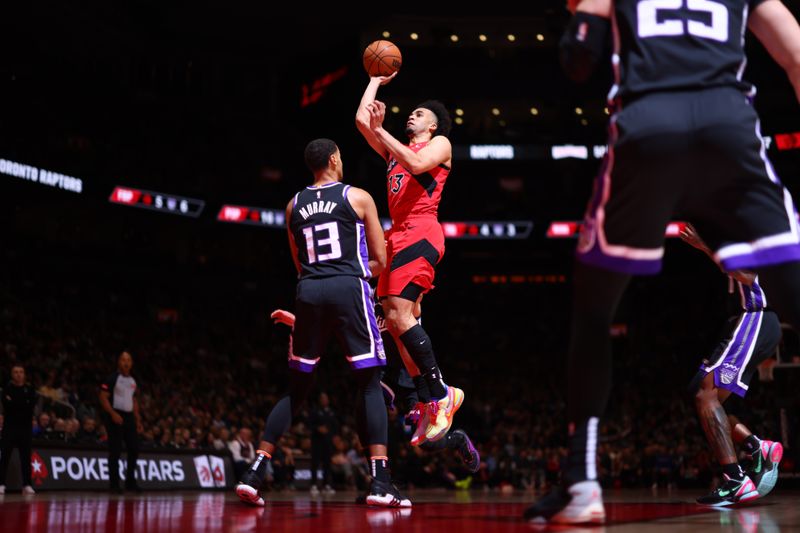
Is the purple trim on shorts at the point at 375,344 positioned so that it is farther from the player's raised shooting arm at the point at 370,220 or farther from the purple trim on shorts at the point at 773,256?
the purple trim on shorts at the point at 773,256

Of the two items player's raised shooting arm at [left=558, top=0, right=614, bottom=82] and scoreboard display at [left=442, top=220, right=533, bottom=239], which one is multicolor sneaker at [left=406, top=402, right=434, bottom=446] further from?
scoreboard display at [left=442, top=220, right=533, bottom=239]

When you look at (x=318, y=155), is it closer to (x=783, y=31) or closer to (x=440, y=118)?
(x=440, y=118)

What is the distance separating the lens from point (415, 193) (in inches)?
232

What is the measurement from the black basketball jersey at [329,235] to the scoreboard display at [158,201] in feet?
70.2

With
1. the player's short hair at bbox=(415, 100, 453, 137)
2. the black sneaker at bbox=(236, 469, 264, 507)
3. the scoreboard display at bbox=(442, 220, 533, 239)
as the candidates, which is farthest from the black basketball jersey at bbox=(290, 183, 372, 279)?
the scoreboard display at bbox=(442, 220, 533, 239)

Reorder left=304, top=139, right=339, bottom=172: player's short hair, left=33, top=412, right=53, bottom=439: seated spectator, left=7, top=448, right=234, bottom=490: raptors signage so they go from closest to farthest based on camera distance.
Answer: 1. left=304, top=139, right=339, bottom=172: player's short hair
2. left=7, top=448, right=234, bottom=490: raptors signage
3. left=33, top=412, right=53, bottom=439: seated spectator

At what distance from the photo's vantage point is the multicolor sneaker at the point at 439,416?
556 cm

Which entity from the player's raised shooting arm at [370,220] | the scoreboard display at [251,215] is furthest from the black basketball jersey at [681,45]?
the scoreboard display at [251,215]

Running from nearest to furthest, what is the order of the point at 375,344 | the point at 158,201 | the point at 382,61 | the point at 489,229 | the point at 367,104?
the point at 367,104
the point at 375,344
the point at 382,61
the point at 158,201
the point at 489,229

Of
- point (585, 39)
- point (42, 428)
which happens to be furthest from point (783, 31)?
point (42, 428)

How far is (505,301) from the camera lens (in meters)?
32.6

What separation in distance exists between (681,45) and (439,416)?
3.24 meters

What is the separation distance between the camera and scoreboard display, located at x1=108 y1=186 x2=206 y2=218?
2559 centimetres

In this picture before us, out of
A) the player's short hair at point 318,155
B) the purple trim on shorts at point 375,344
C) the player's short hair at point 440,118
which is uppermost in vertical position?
the player's short hair at point 440,118
